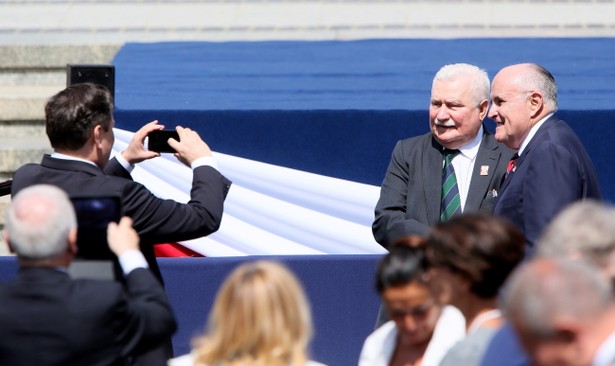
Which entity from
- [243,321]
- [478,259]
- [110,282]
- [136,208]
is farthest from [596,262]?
[136,208]

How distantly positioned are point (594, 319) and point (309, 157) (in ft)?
13.5

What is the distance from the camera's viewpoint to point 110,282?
3.26 metres

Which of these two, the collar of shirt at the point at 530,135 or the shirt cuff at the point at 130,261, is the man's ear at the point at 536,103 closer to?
the collar of shirt at the point at 530,135

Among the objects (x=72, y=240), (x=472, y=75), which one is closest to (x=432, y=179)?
(x=472, y=75)

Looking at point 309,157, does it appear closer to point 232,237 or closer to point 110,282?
point 232,237

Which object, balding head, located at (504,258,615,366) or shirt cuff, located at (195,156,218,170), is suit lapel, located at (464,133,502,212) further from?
balding head, located at (504,258,615,366)

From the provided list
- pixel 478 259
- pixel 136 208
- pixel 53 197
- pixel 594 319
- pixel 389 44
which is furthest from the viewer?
pixel 389 44

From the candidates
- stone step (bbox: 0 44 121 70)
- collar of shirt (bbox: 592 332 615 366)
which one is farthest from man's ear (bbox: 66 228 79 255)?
stone step (bbox: 0 44 121 70)

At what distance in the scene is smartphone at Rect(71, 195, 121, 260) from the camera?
3508mm

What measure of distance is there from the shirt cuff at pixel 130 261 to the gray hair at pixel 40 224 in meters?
0.27

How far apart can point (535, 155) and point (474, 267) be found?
4.87 ft

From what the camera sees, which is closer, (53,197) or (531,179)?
(53,197)

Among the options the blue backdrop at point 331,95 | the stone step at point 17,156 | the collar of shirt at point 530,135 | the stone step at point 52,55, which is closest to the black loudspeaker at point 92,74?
the blue backdrop at point 331,95

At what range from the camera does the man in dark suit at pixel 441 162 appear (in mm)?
4887
